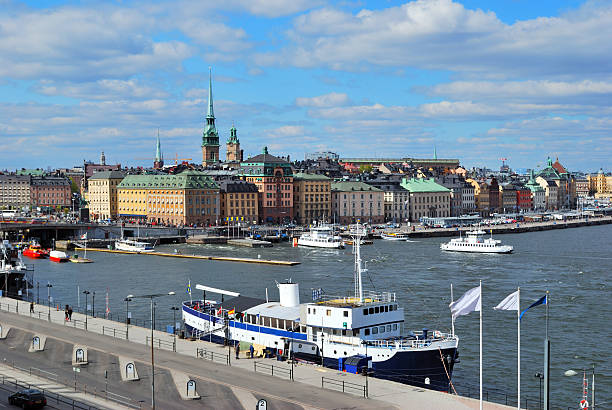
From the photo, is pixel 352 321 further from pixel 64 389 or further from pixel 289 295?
pixel 64 389

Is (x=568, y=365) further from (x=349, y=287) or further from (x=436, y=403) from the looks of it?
(x=349, y=287)

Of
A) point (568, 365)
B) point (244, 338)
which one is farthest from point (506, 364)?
point (244, 338)

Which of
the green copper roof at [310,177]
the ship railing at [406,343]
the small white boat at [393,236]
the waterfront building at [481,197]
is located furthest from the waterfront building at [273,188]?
the ship railing at [406,343]

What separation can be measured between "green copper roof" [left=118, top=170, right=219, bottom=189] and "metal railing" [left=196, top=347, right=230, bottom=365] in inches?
4236

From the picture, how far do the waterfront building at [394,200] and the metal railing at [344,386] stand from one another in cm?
13458

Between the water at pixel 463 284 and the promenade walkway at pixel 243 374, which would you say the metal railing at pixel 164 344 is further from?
the water at pixel 463 284

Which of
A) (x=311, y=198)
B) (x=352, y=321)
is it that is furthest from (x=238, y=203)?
(x=352, y=321)

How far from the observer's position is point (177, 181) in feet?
479

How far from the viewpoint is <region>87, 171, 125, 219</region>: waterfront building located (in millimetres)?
167375

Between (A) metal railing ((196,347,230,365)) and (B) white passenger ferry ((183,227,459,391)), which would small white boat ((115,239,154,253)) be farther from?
(A) metal railing ((196,347,230,365))

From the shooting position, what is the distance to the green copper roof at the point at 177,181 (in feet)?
473

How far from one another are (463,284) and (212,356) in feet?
127

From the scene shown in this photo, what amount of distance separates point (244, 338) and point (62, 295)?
92.9 feet

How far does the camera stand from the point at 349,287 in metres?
66.9
